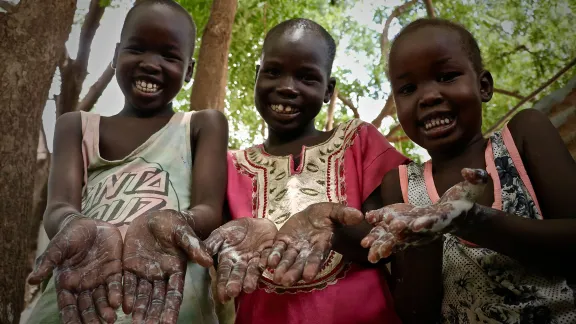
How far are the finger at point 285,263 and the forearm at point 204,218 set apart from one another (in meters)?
0.33

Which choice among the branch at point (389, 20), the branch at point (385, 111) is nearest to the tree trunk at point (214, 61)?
the branch at point (385, 111)

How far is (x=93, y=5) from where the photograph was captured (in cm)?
485

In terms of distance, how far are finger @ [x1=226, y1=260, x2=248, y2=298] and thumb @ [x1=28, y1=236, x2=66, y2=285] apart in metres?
0.43

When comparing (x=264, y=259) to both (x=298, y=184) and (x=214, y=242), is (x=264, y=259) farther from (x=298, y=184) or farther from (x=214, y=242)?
(x=298, y=184)

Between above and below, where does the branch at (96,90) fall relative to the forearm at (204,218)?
above

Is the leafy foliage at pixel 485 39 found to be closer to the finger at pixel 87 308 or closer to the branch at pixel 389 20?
the branch at pixel 389 20

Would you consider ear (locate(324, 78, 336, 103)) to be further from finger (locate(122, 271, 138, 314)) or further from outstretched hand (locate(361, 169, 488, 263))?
finger (locate(122, 271, 138, 314))

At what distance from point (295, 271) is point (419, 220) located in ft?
1.17

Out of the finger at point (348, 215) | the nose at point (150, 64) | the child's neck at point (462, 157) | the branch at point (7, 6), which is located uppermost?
the branch at point (7, 6)

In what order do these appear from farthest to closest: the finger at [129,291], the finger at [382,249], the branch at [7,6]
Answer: the branch at [7,6] → the finger at [129,291] → the finger at [382,249]

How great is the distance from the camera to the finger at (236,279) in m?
1.32

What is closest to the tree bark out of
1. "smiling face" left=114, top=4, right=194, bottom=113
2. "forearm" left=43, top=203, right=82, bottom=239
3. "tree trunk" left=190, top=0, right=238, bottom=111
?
"tree trunk" left=190, top=0, right=238, bottom=111

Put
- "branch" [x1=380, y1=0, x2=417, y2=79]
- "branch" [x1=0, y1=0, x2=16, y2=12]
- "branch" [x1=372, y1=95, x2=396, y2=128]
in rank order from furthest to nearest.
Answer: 1. "branch" [x1=380, y1=0, x2=417, y2=79]
2. "branch" [x1=372, y1=95, x2=396, y2=128]
3. "branch" [x1=0, y1=0, x2=16, y2=12]

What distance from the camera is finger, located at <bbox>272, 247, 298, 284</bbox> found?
1343 millimetres
